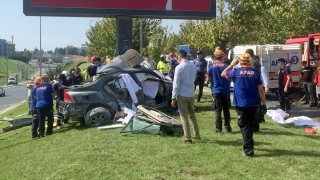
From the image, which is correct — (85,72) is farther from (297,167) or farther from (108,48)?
(108,48)

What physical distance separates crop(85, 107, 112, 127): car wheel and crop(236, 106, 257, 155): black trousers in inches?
190

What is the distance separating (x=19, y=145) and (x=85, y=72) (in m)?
4.03

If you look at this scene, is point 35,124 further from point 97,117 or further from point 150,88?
point 150,88

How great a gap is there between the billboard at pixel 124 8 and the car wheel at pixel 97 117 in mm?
4843

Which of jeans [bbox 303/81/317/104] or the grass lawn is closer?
the grass lawn

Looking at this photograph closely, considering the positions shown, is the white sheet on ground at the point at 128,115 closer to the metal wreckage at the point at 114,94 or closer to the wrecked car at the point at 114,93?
the metal wreckage at the point at 114,94

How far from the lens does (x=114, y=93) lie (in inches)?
448

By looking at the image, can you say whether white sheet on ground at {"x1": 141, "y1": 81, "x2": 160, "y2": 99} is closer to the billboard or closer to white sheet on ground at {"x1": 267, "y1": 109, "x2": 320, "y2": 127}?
white sheet on ground at {"x1": 267, "y1": 109, "x2": 320, "y2": 127}

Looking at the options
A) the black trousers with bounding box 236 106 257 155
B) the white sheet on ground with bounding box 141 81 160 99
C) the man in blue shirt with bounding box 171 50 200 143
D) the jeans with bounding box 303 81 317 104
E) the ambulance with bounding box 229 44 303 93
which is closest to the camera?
the black trousers with bounding box 236 106 257 155

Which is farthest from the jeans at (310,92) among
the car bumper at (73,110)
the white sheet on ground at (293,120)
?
the car bumper at (73,110)

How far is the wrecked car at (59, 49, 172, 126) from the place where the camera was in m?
11.0

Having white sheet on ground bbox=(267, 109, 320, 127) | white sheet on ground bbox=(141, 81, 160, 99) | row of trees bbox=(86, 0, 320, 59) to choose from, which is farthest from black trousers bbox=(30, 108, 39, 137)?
row of trees bbox=(86, 0, 320, 59)

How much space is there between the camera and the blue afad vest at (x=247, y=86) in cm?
691

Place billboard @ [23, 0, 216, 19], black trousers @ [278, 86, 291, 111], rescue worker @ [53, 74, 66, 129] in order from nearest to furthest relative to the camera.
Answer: rescue worker @ [53, 74, 66, 129], black trousers @ [278, 86, 291, 111], billboard @ [23, 0, 216, 19]
